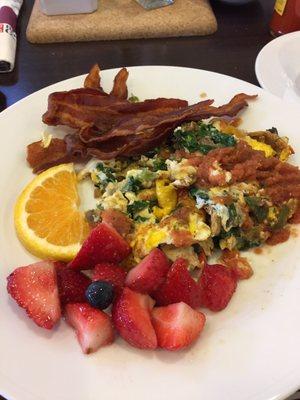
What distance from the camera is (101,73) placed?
1.73 meters

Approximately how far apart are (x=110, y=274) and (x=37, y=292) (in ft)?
0.60

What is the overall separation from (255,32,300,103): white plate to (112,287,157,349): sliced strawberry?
1136mm

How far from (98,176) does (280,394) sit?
0.82 m

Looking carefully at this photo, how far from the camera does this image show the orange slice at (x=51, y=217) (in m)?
1.26

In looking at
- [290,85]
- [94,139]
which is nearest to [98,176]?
[94,139]

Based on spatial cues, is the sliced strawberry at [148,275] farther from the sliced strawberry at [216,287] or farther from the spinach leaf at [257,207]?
the spinach leaf at [257,207]

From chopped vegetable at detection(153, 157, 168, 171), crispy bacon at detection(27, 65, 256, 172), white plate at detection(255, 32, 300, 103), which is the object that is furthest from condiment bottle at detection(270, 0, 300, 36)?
chopped vegetable at detection(153, 157, 168, 171)

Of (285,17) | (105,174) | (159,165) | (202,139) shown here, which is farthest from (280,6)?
(105,174)

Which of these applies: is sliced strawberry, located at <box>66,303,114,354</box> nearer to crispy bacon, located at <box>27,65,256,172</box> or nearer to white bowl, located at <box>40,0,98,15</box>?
crispy bacon, located at <box>27,65,256,172</box>

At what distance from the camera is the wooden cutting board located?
2.19m

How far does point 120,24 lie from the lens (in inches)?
87.1

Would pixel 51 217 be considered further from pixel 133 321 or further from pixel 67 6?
pixel 67 6

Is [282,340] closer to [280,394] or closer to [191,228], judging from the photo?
[280,394]

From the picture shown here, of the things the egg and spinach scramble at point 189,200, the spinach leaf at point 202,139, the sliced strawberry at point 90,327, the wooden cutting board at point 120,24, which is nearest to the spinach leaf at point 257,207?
the egg and spinach scramble at point 189,200
